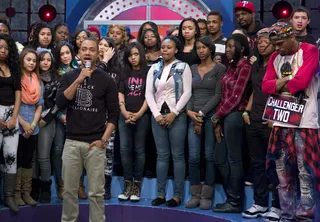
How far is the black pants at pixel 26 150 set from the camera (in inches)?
202

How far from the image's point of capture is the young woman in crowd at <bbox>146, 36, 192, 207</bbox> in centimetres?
Answer: 521

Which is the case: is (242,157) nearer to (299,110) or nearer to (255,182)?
(255,182)

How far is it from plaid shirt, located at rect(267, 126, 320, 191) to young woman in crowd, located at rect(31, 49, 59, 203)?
6.60 feet

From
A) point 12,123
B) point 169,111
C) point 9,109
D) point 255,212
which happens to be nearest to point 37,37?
point 9,109

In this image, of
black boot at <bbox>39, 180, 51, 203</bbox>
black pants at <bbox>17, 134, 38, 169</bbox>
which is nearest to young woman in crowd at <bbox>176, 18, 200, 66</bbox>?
black pants at <bbox>17, 134, 38, 169</bbox>

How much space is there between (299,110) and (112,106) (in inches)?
55.5

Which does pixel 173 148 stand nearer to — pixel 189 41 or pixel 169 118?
pixel 169 118

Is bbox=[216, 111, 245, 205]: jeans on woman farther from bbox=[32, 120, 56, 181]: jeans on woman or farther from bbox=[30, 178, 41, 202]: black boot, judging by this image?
bbox=[30, 178, 41, 202]: black boot

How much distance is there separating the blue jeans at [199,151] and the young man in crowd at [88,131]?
0.95 meters

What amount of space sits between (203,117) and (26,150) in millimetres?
1586

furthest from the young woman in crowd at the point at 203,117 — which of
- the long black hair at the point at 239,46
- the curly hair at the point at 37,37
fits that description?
the curly hair at the point at 37,37

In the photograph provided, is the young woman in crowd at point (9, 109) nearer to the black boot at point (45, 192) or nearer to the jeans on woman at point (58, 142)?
the black boot at point (45, 192)

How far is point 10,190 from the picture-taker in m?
5.01

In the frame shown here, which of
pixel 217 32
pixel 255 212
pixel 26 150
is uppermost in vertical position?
pixel 217 32
